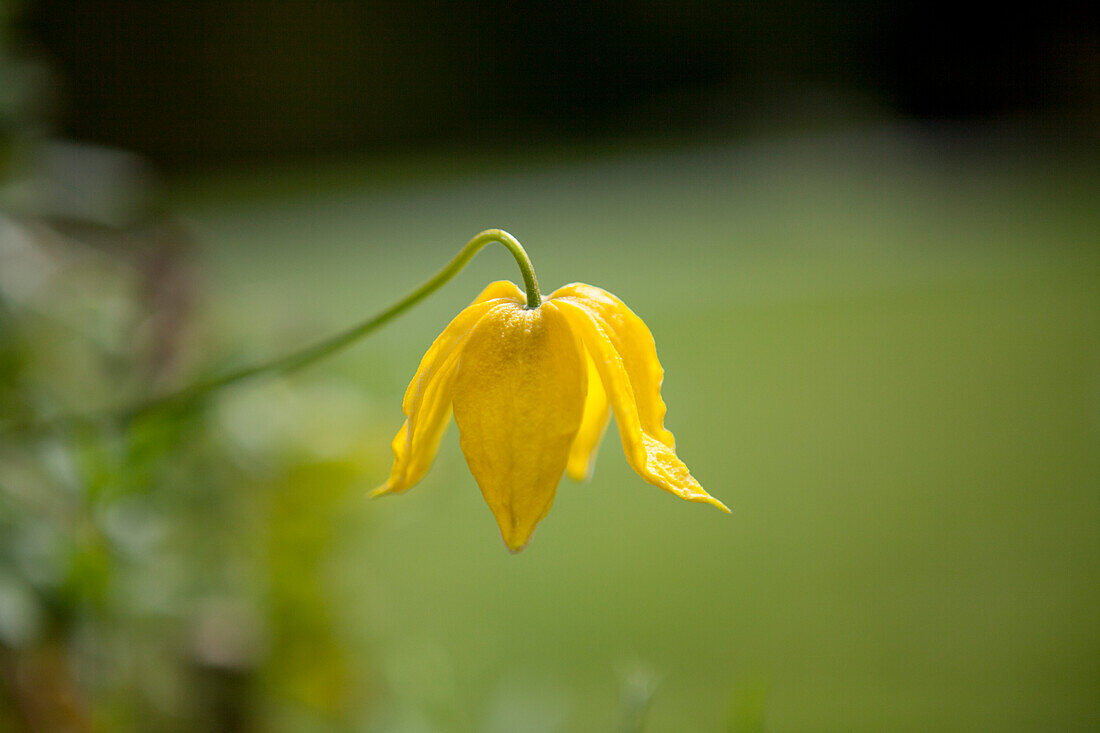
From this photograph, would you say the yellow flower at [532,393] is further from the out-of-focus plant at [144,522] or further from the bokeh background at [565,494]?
the out-of-focus plant at [144,522]

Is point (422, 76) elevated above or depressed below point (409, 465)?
above

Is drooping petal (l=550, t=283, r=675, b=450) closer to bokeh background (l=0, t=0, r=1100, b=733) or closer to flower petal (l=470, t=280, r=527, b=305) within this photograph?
flower petal (l=470, t=280, r=527, b=305)

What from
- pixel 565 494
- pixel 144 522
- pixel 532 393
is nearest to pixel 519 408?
pixel 532 393

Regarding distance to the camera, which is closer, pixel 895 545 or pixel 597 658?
pixel 597 658

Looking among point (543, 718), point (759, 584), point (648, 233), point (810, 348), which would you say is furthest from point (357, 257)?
point (543, 718)

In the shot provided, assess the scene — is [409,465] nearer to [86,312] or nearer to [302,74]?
[86,312]

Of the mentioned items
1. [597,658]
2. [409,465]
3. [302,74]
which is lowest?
[597,658]

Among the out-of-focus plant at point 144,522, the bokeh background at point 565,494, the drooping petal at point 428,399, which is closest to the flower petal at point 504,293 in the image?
the drooping petal at point 428,399
